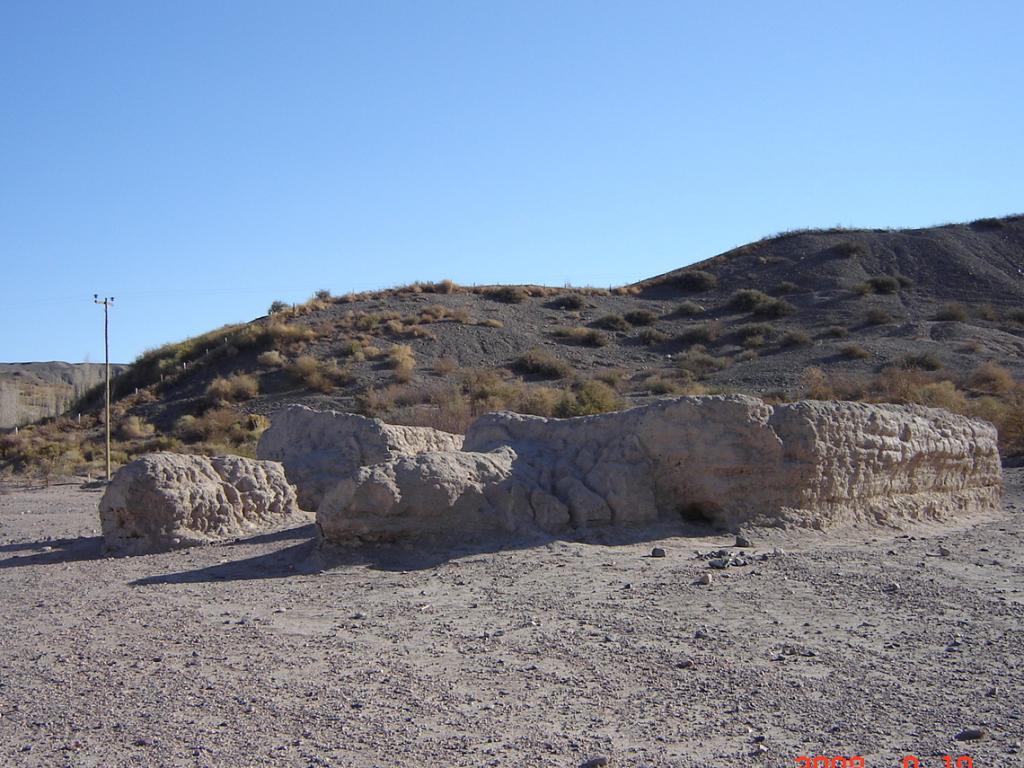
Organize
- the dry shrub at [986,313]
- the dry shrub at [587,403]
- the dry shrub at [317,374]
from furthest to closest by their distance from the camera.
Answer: the dry shrub at [986,313] → the dry shrub at [317,374] → the dry shrub at [587,403]

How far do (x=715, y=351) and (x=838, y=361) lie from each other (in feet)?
17.6

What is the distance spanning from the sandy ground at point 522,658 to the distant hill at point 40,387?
36064mm

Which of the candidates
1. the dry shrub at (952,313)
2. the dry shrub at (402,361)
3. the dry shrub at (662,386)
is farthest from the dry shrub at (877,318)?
the dry shrub at (402,361)

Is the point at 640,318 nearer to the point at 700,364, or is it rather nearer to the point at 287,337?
the point at 700,364

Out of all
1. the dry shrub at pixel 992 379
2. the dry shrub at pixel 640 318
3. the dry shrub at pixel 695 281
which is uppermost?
the dry shrub at pixel 695 281

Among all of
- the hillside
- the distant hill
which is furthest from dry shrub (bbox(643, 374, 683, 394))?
the distant hill

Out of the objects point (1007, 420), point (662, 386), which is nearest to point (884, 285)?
point (662, 386)

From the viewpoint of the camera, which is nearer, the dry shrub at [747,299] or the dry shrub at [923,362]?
the dry shrub at [923,362]

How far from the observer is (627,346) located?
39.8 m

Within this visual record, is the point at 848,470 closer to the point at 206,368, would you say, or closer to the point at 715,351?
the point at 715,351

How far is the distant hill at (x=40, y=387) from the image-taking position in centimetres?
5301

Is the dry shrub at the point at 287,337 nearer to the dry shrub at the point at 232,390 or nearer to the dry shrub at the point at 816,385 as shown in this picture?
the dry shrub at the point at 232,390

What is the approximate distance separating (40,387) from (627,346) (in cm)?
5134

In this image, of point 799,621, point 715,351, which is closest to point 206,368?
point 715,351
